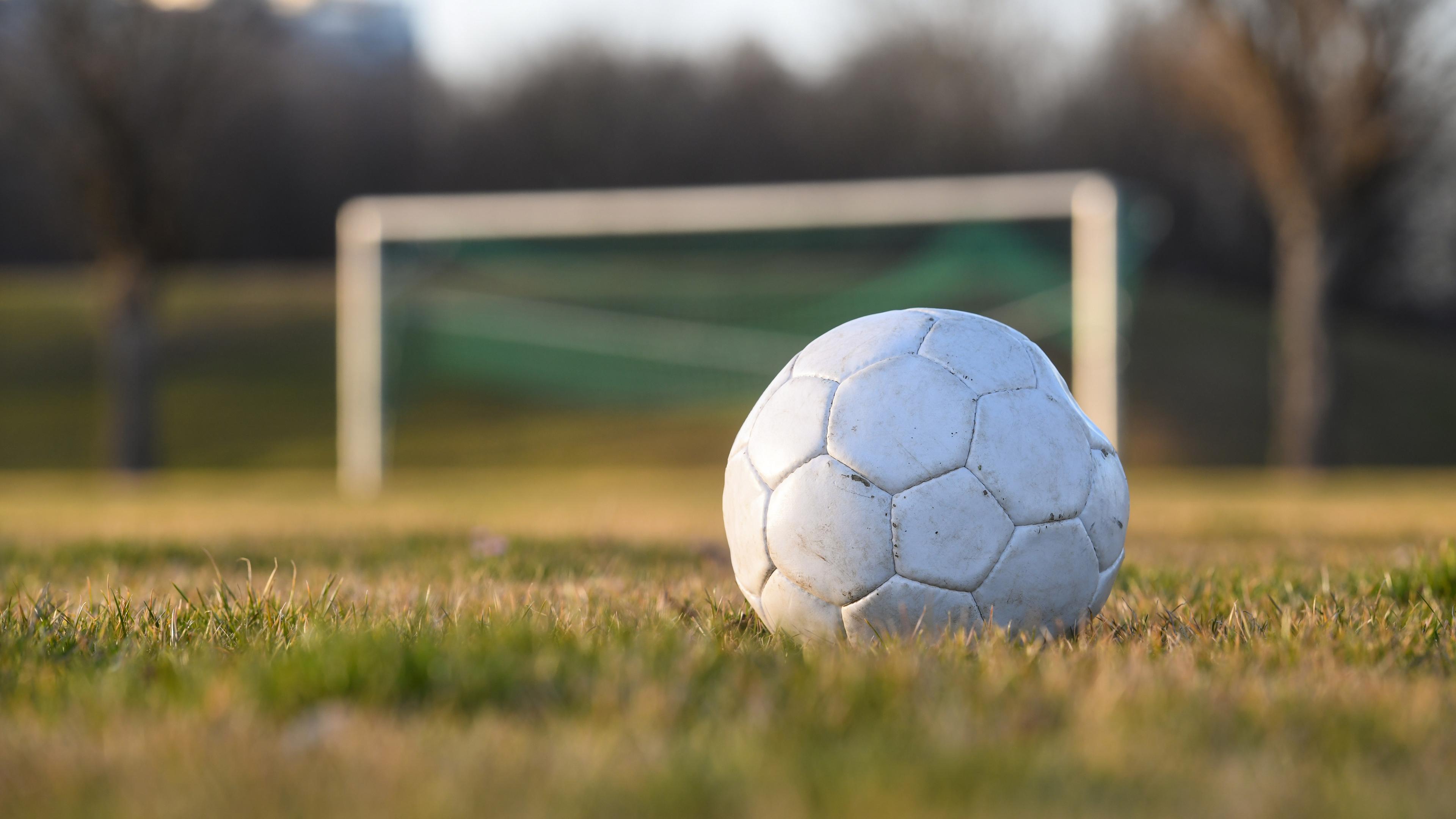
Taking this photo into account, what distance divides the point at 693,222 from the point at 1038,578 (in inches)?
449

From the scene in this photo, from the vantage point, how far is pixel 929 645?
2.15m

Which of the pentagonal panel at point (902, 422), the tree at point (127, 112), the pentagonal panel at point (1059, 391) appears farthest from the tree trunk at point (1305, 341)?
the pentagonal panel at point (902, 422)

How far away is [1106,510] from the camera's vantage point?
2.46 m

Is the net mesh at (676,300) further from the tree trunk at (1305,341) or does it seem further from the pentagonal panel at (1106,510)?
the pentagonal panel at (1106,510)

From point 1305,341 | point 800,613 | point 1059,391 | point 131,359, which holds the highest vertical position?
point 1059,391

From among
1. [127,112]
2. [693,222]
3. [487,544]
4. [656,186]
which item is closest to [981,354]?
[487,544]

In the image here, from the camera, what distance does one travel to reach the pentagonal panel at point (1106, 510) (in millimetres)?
2420

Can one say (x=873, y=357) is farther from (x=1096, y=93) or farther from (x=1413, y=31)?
(x=1096, y=93)

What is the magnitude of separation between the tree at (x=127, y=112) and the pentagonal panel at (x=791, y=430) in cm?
1506

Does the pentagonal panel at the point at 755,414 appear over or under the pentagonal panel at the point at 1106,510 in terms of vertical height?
over

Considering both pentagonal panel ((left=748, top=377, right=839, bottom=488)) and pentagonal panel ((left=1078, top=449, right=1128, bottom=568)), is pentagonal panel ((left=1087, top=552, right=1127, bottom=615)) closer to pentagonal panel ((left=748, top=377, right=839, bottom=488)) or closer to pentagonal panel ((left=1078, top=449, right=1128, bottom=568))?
pentagonal panel ((left=1078, top=449, right=1128, bottom=568))

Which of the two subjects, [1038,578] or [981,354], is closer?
[1038,578]

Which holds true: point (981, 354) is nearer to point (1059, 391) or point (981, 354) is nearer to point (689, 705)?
point (1059, 391)

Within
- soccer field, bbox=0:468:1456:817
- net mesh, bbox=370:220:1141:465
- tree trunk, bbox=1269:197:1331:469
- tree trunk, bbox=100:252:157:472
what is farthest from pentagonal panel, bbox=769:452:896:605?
tree trunk, bbox=100:252:157:472
